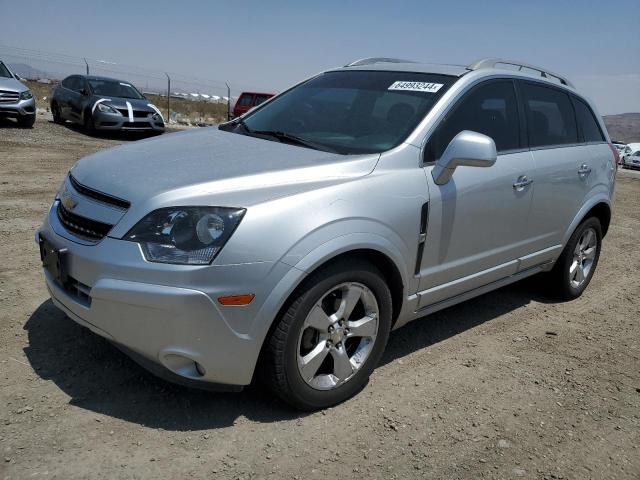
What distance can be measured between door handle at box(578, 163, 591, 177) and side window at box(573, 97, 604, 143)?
295mm

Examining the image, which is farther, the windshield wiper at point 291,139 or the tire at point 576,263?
the tire at point 576,263

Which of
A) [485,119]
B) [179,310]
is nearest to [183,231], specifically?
[179,310]

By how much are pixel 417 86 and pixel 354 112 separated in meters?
0.42

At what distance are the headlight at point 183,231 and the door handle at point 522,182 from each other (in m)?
2.05

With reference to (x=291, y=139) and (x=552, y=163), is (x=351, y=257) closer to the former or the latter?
(x=291, y=139)

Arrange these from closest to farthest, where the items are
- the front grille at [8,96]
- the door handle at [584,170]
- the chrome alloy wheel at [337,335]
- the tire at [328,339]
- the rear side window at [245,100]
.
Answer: the tire at [328,339] < the chrome alloy wheel at [337,335] < the door handle at [584,170] < the front grille at [8,96] < the rear side window at [245,100]

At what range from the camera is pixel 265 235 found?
2.47m

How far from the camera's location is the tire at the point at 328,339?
2623 mm

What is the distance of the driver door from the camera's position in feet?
10.7

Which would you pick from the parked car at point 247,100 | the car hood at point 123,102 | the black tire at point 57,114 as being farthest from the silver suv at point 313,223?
the parked car at point 247,100

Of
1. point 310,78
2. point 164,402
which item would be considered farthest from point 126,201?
point 310,78

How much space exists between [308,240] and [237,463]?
101 centimetres

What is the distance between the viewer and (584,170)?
178 inches

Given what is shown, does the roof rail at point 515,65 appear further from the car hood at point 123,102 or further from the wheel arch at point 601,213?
the car hood at point 123,102
